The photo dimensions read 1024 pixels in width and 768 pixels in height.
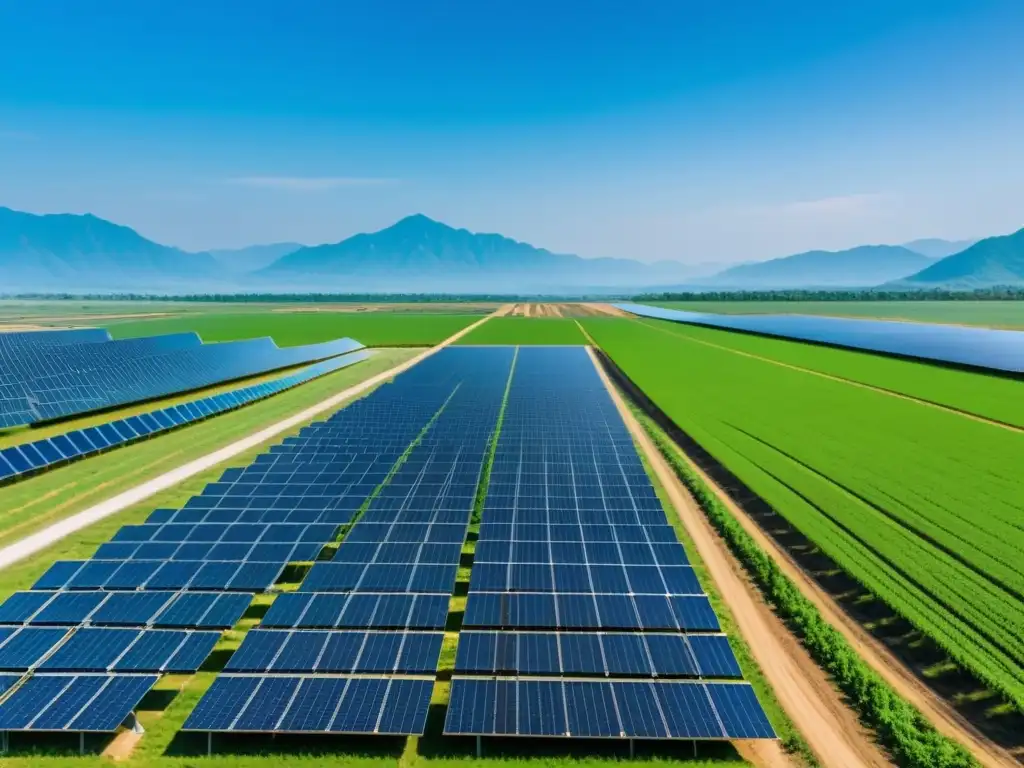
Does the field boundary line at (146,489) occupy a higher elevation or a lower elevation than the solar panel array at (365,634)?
lower

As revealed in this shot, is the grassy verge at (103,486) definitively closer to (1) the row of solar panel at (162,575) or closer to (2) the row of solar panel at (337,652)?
(1) the row of solar panel at (162,575)

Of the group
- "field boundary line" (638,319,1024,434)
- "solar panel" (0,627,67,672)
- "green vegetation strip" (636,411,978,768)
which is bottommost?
"green vegetation strip" (636,411,978,768)

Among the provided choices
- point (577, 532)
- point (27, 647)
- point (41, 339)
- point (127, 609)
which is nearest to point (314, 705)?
point (127, 609)

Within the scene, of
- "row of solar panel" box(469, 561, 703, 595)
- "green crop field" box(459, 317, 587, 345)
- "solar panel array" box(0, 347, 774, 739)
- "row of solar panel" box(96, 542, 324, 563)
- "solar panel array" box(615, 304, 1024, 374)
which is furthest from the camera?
"green crop field" box(459, 317, 587, 345)

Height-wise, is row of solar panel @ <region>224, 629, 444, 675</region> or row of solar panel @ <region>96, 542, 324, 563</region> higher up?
row of solar panel @ <region>96, 542, 324, 563</region>

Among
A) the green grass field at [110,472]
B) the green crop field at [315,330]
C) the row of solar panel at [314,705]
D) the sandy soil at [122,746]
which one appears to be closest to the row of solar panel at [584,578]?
the row of solar panel at [314,705]

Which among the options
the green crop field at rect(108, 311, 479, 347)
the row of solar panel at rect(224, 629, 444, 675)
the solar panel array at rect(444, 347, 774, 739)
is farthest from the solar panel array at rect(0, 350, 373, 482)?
the green crop field at rect(108, 311, 479, 347)

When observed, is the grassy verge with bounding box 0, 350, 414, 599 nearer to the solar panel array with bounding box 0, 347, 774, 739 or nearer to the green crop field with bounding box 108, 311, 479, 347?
the solar panel array with bounding box 0, 347, 774, 739
